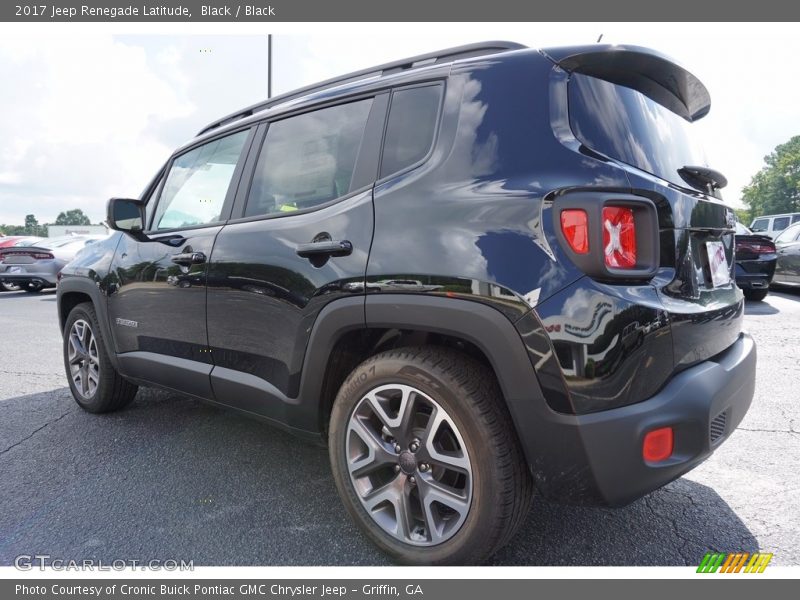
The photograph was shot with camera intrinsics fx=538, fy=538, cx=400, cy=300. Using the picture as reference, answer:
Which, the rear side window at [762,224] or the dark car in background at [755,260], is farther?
the rear side window at [762,224]

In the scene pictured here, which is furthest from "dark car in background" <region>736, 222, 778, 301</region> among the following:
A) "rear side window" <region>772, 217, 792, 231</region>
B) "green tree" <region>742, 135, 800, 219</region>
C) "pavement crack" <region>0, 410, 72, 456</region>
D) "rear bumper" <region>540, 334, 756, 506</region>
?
"green tree" <region>742, 135, 800, 219</region>

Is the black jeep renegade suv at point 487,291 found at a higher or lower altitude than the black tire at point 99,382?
higher

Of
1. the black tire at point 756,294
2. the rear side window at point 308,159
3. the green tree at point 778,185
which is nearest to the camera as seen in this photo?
the rear side window at point 308,159

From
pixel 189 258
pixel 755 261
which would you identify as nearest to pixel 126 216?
pixel 189 258

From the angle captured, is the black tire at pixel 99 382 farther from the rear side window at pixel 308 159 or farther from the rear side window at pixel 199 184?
the rear side window at pixel 308 159

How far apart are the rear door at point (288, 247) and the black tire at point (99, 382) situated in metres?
1.36

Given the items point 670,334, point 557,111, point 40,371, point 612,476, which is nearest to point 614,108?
point 557,111

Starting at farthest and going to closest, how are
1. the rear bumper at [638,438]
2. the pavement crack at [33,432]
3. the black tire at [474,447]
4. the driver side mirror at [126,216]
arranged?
the driver side mirror at [126,216]
the pavement crack at [33,432]
the black tire at [474,447]
the rear bumper at [638,438]

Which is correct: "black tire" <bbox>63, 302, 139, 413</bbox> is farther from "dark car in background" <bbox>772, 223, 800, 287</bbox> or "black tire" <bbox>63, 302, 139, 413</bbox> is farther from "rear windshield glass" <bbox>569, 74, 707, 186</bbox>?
"dark car in background" <bbox>772, 223, 800, 287</bbox>

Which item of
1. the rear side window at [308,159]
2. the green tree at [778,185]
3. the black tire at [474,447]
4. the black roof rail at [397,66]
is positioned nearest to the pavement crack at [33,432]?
the rear side window at [308,159]

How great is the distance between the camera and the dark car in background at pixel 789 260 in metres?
9.21

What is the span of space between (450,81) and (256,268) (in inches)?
45.5

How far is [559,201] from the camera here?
1.64 meters

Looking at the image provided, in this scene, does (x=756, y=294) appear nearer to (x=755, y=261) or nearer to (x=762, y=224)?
(x=755, y=261)
